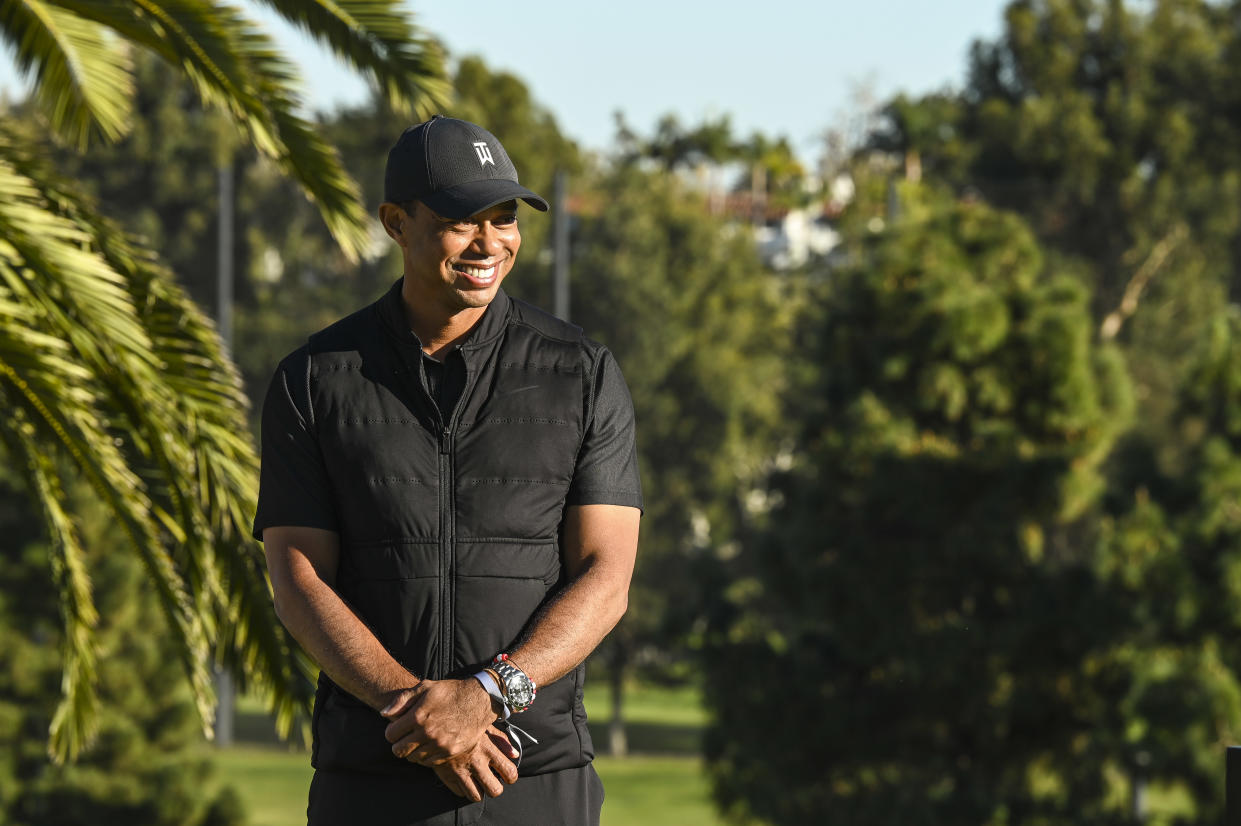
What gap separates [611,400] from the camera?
2.72 metres

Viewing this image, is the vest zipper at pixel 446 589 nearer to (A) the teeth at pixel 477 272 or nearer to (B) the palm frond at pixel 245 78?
(A) the teeth at pixel 477 272

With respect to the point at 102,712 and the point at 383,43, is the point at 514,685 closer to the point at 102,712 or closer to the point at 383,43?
the point at 383,43

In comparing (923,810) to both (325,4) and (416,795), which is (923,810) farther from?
(416,795)

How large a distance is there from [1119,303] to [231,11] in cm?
3107

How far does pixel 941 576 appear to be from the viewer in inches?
570

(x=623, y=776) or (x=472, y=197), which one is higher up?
(x=472, y=197)

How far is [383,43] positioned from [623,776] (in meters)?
25.3

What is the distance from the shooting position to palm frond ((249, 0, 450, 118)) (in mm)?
6238

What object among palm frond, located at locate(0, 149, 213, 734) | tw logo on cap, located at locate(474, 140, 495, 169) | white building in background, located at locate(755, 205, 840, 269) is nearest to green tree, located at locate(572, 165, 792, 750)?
white building in background, located at locate(755, 205, 840, 269)

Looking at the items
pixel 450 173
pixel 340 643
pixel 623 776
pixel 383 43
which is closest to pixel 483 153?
pixel 450 173

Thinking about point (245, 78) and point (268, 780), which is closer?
point (245, 78)

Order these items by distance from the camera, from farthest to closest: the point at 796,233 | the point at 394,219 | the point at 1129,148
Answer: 1. the point at 796,233
2. the point at 1129,148
3. the point at 394,219

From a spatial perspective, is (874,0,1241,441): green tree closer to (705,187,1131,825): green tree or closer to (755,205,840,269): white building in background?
(755,205,840,269): white building in background

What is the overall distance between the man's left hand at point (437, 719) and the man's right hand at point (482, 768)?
0.06 ft
